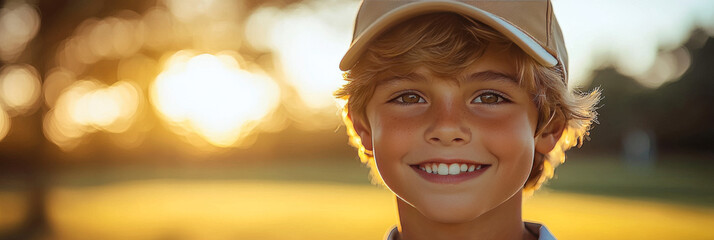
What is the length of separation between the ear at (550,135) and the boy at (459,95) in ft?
0.21

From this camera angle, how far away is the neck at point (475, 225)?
256cm

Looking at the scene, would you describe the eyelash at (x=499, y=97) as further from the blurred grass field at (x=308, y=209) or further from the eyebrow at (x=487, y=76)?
the blurred grass field at (x=308, y=209)

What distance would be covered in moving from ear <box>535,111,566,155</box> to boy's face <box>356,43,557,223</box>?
0.67 ft

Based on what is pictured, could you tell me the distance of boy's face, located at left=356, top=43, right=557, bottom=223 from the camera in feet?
7.59

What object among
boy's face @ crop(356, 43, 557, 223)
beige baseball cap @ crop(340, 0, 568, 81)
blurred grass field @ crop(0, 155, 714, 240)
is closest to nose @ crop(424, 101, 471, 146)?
boy's face @ crop(356, 43, 557, 223)

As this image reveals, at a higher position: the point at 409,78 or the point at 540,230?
the point at 409,78

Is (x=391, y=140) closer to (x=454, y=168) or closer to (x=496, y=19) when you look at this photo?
(x=454, y=168)

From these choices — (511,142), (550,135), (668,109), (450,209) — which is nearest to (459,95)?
(511,142)

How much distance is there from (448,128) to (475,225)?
49cm

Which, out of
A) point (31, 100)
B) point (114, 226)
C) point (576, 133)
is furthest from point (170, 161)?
point (576, 133)

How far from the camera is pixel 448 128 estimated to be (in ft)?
7.47

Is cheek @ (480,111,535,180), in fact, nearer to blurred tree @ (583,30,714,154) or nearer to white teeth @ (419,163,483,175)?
white teeth @ (419,163,483,175)

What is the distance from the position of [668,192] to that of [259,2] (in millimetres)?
12955

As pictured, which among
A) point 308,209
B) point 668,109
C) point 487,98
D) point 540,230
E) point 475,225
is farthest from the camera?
point 668,109
